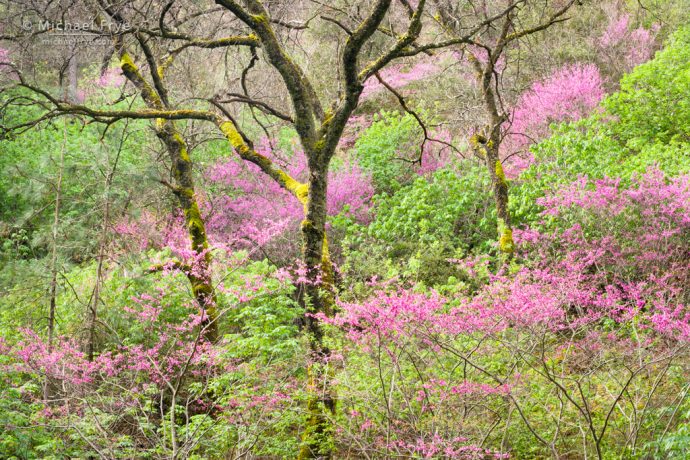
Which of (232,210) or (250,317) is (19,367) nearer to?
(250,317)

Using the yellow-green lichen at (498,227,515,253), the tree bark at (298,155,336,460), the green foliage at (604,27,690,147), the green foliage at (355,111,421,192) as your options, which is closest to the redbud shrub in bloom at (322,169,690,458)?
the tree bark at (298,155,336,460)

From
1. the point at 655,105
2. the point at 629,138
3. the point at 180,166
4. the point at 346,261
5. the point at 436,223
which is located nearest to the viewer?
the point at 180,166

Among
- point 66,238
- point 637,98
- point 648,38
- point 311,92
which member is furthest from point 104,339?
point 648,38

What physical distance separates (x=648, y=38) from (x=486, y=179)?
28.4 feet

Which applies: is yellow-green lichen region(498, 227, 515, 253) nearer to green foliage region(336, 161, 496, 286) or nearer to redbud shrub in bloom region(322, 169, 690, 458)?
redbud shrub in bloom region(322, 169, 690, 458)

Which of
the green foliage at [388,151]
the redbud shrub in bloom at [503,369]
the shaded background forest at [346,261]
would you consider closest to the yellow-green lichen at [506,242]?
the shaded background forest at [346,261]

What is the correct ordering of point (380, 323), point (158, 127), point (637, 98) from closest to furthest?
point (380, 323) < point (158, 127) < point (637, 98)

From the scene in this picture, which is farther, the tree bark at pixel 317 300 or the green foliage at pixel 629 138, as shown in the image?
the green foliage at pixel 629 138

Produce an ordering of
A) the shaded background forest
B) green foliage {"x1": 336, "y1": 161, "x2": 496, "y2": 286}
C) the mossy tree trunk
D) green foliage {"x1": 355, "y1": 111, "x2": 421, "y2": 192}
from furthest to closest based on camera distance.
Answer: green foliage {"x1": 355, "y1": 111, "x2": 421, "y2": 192}
green foliage {"x1": 336, "y1": 161, "x2": 496, "y2": 286}
the mossy tree trunk
the shaded background forest

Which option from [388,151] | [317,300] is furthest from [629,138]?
[317,300]

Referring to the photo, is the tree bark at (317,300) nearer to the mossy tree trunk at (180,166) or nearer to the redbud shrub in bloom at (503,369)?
the redbud shrub in bloom at (503,369)

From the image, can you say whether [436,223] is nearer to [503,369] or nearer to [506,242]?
[506,242]

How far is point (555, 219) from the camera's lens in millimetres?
8500

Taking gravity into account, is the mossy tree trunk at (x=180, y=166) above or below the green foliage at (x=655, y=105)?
below
